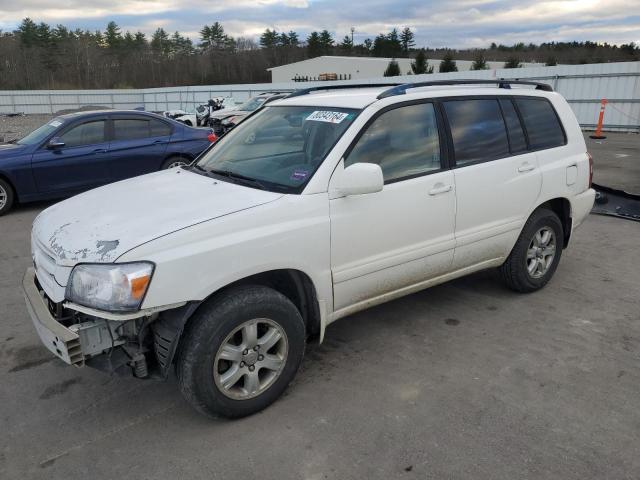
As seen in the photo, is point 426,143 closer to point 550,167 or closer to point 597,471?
point 550,167

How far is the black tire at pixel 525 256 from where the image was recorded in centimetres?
452

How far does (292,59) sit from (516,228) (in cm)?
9835

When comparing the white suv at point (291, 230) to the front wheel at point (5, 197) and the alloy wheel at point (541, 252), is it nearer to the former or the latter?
the alloy wheel at point (541, 252)

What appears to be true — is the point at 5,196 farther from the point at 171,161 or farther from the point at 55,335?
the point at 55,335

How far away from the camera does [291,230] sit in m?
3.02

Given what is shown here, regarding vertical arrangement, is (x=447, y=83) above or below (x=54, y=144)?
above

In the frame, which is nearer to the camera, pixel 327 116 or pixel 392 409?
pixel 392 409

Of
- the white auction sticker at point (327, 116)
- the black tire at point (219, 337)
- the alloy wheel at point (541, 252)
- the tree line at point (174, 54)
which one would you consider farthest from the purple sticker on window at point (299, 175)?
the tree line at point (174, 54)

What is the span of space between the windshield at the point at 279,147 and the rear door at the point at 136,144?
5214mm

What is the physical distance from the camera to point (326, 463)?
2674mm

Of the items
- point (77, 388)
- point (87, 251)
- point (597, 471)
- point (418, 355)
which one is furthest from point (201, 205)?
point (597, 471)

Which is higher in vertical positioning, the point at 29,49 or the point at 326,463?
the point at 29,49

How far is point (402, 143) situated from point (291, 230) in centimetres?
115

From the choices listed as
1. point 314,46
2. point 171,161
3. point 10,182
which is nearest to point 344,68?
point 314,46
